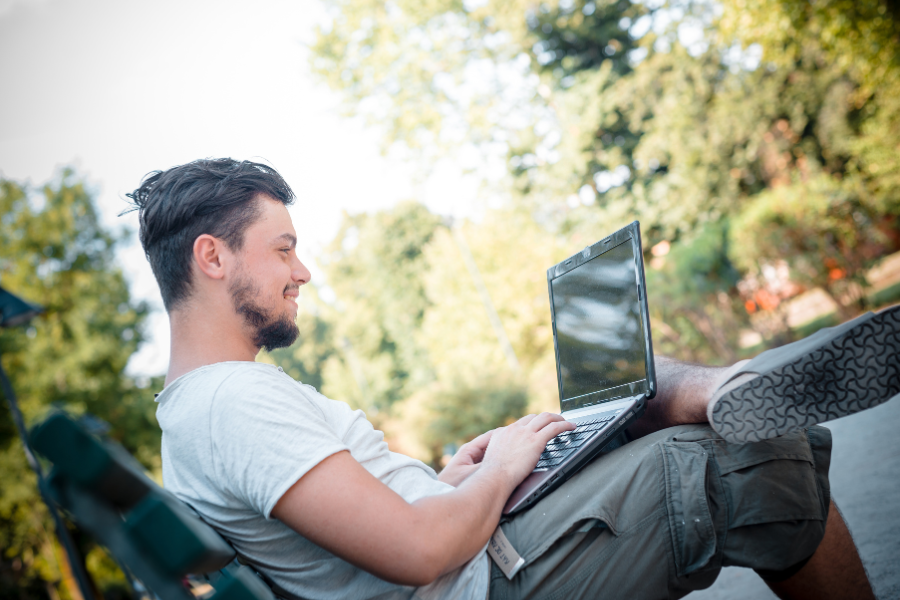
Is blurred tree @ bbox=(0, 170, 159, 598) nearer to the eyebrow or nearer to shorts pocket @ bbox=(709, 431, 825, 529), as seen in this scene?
the eyebrow

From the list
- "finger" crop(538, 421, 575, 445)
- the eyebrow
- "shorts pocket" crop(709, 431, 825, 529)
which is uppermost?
the eyebrow

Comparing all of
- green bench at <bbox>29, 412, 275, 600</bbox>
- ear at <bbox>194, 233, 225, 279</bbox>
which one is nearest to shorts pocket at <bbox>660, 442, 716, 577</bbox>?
green bench at <bbox>29, 412, 275, 600</bbox>

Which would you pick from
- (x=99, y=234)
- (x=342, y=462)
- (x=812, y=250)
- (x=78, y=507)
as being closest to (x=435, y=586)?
(x=342, y=462)

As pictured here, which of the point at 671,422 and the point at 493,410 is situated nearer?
the point at 671,422

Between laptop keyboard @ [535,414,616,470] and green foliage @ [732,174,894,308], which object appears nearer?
laptop keyboard @ [535,414,616,470]

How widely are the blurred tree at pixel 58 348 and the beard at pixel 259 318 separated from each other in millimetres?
16621

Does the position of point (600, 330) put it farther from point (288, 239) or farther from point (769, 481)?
point (288, 239)

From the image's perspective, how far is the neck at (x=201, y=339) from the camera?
1.65 meters

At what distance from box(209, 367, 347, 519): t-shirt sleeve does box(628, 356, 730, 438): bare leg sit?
915 millimetres

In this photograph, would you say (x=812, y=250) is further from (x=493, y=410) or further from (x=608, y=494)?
(x=608, y=494)

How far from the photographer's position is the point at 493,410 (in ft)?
47.3

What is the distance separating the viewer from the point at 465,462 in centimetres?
208

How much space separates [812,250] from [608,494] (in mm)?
11068

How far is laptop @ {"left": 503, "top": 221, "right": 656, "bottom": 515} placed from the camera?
1638 mm
